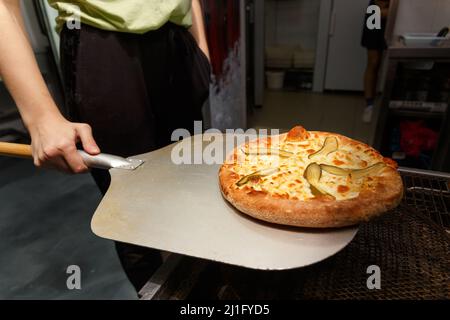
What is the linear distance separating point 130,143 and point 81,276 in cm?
96

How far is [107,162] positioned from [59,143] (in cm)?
12

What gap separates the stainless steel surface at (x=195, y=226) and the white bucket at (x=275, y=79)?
Result: 13.1ft

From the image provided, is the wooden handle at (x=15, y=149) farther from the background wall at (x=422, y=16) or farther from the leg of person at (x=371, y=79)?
the leg of person at (x=371, y=79)

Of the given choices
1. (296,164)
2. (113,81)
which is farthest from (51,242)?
(296,164)

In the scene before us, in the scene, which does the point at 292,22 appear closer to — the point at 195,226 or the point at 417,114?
the point at 417,114

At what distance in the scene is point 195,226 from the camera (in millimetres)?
643

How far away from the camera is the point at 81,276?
1548mm

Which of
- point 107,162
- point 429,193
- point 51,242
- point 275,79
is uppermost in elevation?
point 107,162

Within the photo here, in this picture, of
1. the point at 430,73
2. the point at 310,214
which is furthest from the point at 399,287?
A: the point at 430,73

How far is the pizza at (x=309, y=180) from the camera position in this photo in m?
0.65

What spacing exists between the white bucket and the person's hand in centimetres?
410

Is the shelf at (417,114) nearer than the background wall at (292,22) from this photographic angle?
Yes

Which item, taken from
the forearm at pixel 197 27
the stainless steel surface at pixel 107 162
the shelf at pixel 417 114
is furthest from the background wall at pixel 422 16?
the stainless steel surface at pixel 107 162

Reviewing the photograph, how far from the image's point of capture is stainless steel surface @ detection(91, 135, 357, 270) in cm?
57
